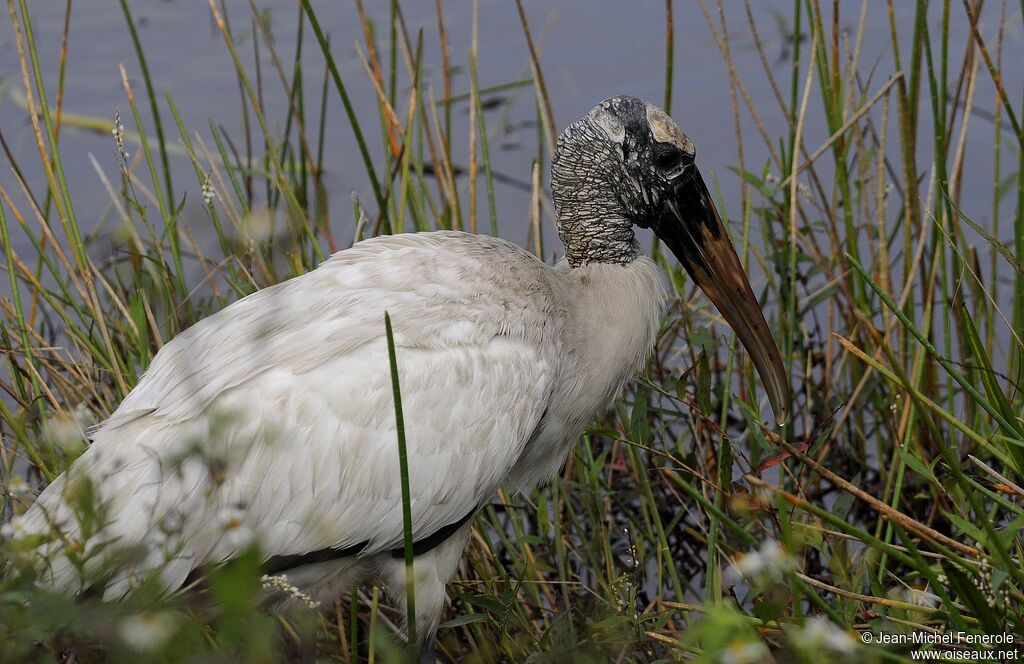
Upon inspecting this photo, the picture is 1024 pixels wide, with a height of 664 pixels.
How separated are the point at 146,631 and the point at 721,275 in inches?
75.6

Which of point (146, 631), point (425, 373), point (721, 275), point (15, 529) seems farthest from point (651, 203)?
point (146, 631)

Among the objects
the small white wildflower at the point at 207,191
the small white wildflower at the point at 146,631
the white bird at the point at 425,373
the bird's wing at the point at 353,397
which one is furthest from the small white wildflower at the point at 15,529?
the small white wildflower at the point at 207,191

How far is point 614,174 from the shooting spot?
289 centimetres

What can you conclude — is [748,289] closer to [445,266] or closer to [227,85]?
[445,266]

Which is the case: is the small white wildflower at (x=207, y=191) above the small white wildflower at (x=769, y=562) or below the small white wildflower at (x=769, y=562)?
above

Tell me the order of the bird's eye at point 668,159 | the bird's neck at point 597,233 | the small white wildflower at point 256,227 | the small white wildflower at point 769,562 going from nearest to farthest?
the small white wildflower at point 769,562 → the bird's eye at point 668,159 → the bird's neck at point 597,233 → the small white wildflower at point 256,227

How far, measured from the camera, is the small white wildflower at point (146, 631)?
47.0 inches

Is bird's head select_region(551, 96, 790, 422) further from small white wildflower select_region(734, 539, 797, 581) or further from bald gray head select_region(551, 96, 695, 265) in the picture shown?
small white wildflower select_region(734, 539, 797, 581)

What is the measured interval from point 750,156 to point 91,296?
9.40 ft

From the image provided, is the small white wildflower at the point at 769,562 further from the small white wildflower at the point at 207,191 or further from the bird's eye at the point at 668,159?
the small white wildflower at the point at 207,191

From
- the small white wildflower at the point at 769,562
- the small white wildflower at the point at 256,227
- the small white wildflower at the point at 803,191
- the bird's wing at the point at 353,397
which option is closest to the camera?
the small white wildflower at the point at 769,562

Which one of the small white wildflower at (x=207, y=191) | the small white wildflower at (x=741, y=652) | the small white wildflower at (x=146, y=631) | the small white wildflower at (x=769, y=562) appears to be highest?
the small white wildflower at (x=207, y=191)

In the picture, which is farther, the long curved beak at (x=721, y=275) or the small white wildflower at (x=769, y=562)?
the long curved beak at (x=721, y=275)

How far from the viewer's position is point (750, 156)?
5.02m
